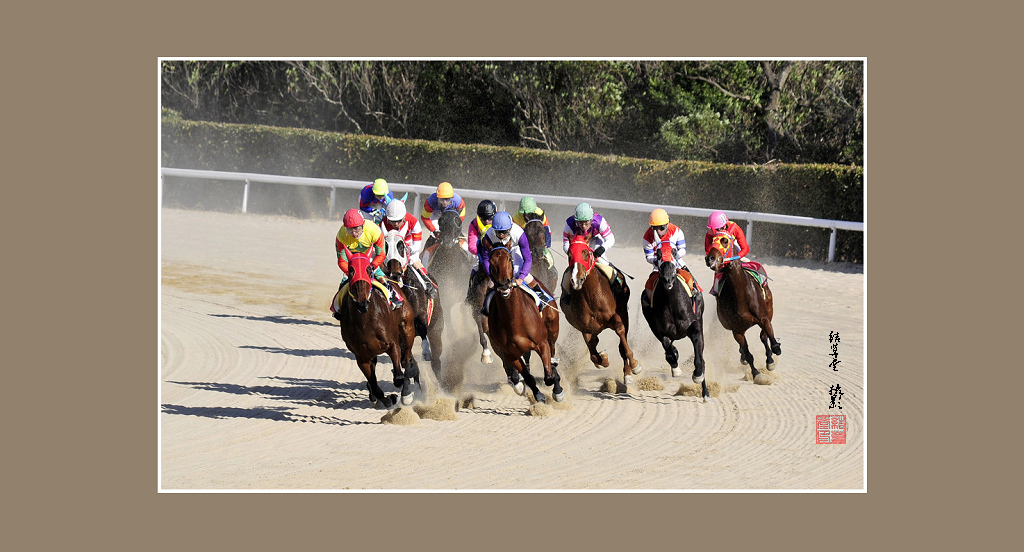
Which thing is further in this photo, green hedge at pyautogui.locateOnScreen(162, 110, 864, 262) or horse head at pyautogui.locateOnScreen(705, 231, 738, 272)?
green hedge at pyautogui.locateOnScreen(162, 110, 864, 262)

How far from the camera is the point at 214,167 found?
28.1 meters

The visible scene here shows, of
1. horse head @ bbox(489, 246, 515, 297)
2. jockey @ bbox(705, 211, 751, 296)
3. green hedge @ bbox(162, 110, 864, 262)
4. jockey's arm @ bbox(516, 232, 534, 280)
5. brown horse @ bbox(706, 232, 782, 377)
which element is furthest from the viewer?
green hedge @ bbox(162, 110, 864, 262)

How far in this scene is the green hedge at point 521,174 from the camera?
843 inches

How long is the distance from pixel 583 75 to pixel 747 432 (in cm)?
1611

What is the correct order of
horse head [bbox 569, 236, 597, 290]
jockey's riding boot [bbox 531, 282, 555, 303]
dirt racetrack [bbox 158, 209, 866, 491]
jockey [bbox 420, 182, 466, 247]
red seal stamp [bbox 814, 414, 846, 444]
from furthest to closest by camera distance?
jockey [bbox 420, 182, 466, 247] → horse head [bbox 569, 236, 597, 290] → jockey's riding boot [bbox 531, 282, 555, 303] → red seal stamp [bbox 814, 414, 846, 444] → dirt racetrack [bbox 158, 209, 866, 491]

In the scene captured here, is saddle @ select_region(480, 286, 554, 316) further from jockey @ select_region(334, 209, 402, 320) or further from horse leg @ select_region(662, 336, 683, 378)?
horse leg @ select_region(662, 336, 683, 378)

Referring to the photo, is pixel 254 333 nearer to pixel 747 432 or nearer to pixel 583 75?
pixel 747 432

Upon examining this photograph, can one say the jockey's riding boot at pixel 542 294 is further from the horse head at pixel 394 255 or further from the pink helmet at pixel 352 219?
the pink helmet at pixel 352 219

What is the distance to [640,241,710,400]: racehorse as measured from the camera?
12.8m

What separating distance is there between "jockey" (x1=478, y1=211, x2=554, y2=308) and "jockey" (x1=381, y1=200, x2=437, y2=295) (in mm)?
896

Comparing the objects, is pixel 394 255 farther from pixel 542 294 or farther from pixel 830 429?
pixel 830 429

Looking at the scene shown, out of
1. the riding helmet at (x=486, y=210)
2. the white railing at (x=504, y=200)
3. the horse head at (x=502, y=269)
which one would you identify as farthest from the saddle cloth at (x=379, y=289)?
the white railing at (x=504, y=200)

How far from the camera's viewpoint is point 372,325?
11.1m

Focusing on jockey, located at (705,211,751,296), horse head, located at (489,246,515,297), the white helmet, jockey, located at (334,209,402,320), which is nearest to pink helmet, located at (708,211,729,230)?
jockey, located at (705,211,751,296)
